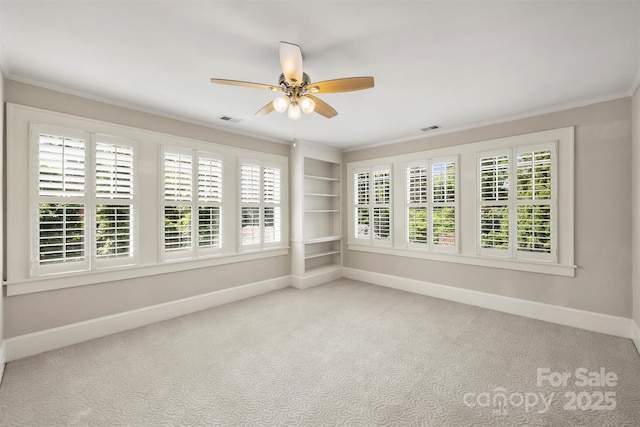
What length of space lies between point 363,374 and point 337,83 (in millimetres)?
2412

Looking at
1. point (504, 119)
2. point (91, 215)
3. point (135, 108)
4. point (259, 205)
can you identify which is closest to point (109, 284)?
point (91, 215)

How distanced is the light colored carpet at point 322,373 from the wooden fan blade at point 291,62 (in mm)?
2423

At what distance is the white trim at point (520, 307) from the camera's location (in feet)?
10.9

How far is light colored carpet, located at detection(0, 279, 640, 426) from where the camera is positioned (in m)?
2.03

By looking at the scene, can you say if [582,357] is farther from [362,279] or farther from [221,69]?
[221,69]

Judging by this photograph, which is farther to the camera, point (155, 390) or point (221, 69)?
point (221, 69)

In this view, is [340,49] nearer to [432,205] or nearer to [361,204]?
[432,205]

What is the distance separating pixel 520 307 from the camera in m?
3.94

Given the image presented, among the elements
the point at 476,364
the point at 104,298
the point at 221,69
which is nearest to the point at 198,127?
the point at 221,69

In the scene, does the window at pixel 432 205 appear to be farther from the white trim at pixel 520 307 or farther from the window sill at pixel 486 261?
the white trim at pixel 520 307

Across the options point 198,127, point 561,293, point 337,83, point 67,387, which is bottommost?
point 67,387

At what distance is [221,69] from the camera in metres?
2.65

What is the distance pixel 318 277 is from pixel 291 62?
416 cm

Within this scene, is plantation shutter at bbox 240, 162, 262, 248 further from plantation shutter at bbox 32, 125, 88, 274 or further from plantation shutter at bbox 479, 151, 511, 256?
plantation shutter at bbox 479, 151, 511, 256
